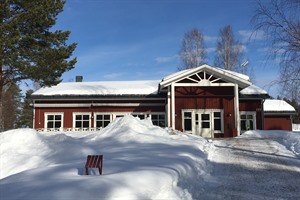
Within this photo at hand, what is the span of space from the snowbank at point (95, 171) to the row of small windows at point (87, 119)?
1127 centimetres

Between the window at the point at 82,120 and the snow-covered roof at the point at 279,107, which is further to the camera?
the snow-covered roof at the point at 279,107

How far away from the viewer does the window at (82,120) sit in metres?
28.0

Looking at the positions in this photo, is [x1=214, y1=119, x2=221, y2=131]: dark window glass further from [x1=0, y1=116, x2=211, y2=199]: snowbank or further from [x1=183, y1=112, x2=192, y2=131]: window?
[x1=0, y1=116, x2=211, y2=199]: snowbank

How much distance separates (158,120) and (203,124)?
169 inches

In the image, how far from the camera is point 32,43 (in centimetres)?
1984

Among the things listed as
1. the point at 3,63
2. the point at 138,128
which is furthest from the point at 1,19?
the point at 138,128

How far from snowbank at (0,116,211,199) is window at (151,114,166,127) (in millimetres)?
11213

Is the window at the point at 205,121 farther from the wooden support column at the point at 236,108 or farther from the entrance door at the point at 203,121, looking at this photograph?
the wooden support column at the point at 236,108

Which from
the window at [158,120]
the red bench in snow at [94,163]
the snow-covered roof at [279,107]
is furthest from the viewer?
the snow-covered roof at [279,107]

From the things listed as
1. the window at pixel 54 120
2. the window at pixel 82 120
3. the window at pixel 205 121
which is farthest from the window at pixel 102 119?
the window at pixel 205 121

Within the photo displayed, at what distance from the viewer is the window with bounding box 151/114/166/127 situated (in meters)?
27.8

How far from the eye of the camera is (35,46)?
764 inches

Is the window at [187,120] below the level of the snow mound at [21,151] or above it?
above

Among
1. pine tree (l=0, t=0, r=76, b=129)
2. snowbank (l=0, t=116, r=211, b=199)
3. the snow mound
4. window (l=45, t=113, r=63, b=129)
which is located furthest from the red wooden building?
the snow mound
